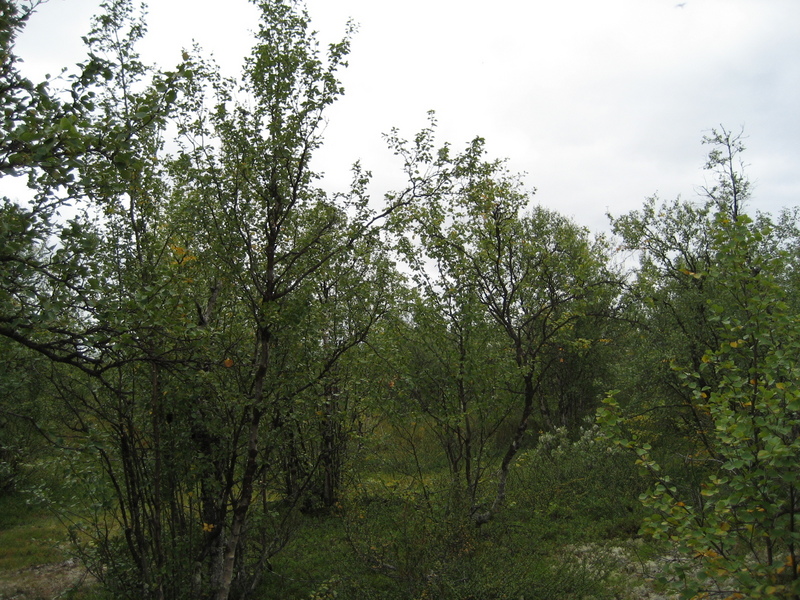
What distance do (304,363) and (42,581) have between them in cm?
1024

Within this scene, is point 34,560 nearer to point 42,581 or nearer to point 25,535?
point 42,581

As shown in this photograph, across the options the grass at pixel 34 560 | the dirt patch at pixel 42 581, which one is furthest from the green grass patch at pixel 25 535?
the dirt patch at pixel 42 581

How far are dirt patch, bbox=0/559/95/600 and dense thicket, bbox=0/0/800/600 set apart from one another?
10.4ft

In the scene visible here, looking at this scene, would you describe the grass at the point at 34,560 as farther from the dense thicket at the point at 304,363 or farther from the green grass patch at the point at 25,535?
the dense thicket at the point at 304,363

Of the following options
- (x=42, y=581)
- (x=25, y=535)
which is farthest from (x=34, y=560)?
(x=25, y=535)

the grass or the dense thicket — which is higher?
the dense thicket

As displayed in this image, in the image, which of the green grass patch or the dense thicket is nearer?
the dense thicket

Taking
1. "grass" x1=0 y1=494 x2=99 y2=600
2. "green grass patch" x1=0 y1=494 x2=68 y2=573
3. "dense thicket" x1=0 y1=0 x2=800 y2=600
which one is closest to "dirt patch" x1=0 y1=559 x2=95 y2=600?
"grass" x1=0 y1=494 x2=99 y2=600

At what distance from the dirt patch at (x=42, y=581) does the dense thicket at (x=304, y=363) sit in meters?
3.18

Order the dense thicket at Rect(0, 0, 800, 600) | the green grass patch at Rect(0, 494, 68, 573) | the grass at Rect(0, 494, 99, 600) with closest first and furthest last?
the dense thicket at Rect(0, 0, 800, 600), the grass at Rect(0, 494, 99, 600), the green grass patch at Rect(0, 494, 68, 573)

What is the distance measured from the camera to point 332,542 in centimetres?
1231

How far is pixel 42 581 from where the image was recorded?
42.8 ft

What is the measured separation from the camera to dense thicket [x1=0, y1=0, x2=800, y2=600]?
15.1ft

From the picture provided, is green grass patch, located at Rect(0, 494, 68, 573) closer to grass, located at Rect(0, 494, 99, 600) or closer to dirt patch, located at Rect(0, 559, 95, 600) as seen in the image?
grass, located at Rect(0, 494, 99, 600)
